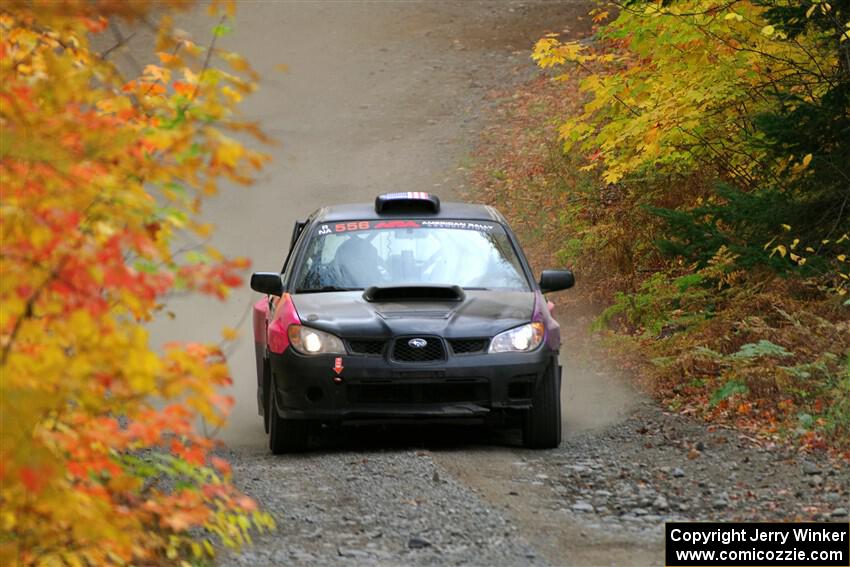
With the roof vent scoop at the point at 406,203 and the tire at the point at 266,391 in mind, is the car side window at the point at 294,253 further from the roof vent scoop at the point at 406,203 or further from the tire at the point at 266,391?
the tire at the point at 266,391

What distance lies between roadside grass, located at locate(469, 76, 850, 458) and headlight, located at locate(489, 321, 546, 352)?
6.22 ft

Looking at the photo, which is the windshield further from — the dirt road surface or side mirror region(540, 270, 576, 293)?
the dirt road surface

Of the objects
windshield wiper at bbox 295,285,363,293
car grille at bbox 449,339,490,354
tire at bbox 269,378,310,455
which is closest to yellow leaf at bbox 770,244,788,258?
car grille at bbox 449,339,490,354

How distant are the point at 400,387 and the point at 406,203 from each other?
2.07 metres

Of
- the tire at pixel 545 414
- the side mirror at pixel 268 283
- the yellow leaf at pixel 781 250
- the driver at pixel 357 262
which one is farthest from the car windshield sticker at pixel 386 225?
the yellow leaf at pixel 781 250

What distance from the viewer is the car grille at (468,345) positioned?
981 centimetres

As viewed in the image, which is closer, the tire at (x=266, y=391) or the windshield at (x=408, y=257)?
the tire at (x=266, y=391)

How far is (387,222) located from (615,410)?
2715 millimetres

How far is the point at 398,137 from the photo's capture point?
29344 mm

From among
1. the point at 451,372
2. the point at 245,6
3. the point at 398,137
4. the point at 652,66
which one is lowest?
the point at 451,372

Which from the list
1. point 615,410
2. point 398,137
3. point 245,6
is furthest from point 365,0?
point 615,410

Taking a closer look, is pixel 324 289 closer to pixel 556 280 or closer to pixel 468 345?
pixel 468 345

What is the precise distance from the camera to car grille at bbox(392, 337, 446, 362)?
9734 millimetres

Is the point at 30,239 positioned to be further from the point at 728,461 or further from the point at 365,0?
the point at 365,0
